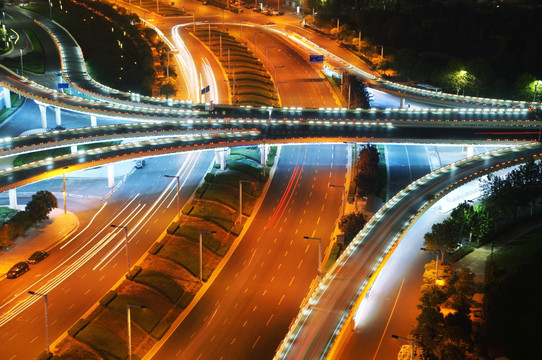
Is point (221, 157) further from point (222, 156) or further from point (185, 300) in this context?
point (185, 300)

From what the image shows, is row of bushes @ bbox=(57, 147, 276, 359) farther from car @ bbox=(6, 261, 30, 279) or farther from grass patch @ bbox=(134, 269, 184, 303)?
car @ bbox=(6, 261, 30, 279)

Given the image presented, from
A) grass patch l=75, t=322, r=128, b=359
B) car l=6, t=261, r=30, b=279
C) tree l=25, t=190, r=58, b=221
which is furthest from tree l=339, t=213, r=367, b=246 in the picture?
car l=6, t=261, r=30, b=279

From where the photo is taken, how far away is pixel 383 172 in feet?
437

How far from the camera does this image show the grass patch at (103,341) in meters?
81.6

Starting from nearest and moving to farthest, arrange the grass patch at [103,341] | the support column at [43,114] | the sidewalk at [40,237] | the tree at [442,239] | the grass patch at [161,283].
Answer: the grass patch at [103,341] < the grass patch at [161,283] < the sidewalk at [40,237] < the tree at [442,239] < the support column at [43,114]

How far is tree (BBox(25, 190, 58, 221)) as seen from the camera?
108688 mm

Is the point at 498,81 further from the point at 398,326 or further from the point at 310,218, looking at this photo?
the point at 398,326

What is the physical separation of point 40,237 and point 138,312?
2552 centimetres

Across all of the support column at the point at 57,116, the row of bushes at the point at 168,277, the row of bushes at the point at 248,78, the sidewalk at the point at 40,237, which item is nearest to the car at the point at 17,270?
the sidewalk at the point at 40,237

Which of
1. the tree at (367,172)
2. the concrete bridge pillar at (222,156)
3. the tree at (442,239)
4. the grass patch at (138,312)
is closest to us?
the grass patch at (138,312)

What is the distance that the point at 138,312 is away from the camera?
88.6 meters

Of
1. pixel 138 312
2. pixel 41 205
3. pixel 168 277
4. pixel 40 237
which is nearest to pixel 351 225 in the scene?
pixel 168 277

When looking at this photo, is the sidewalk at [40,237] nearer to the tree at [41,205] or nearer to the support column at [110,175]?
the tree at [41,205]

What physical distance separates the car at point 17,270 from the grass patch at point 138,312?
14.2m
